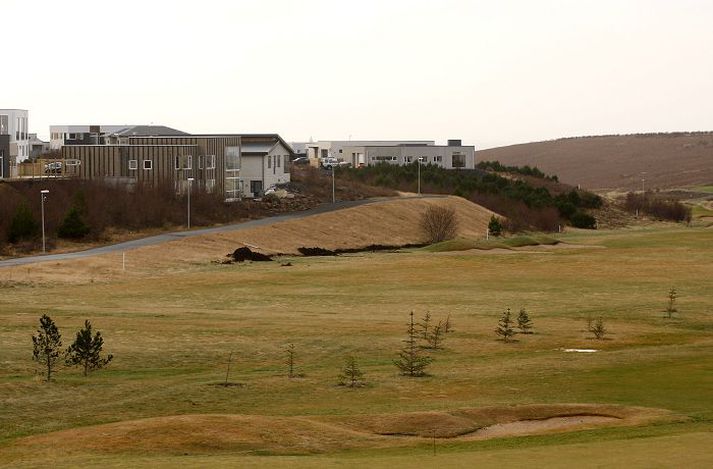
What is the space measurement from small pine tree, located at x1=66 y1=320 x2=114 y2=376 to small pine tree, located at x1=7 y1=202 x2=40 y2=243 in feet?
136

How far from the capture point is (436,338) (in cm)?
4791

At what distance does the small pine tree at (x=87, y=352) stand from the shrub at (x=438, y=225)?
71.8 m

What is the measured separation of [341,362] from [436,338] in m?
5.21

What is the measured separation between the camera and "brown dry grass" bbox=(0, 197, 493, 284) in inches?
2771

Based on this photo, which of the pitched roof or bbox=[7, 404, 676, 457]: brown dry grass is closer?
bbox=[7, 404, 676, 457]: brown dry grass

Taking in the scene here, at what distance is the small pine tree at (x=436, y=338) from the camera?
47500mm

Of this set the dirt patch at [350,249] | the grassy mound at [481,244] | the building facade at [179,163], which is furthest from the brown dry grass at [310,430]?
the building facade at [179,163]

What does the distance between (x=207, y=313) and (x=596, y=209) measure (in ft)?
347

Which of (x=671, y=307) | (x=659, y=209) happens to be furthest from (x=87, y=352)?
(x=659, y=209)

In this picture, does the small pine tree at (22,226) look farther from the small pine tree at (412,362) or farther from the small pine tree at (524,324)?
the small pine tree at (412,362)

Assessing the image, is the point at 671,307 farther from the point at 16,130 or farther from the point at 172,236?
the point at 16,130

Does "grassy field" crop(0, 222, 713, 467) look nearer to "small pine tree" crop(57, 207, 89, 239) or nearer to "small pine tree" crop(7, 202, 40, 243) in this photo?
"small pine tree" crop(57, 207, 89, 239)

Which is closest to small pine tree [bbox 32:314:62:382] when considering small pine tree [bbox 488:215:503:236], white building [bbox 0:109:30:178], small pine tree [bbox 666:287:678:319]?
small pine tree [bbox 666:287:678:319]

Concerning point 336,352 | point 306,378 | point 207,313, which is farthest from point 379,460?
point 207,313
